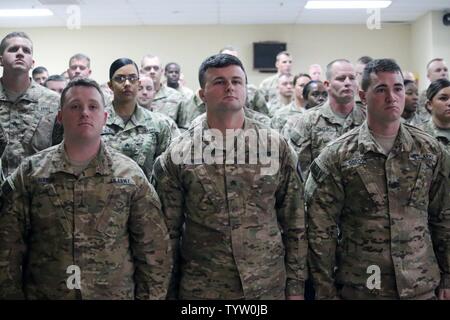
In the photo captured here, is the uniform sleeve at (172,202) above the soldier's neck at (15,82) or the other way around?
the other way around

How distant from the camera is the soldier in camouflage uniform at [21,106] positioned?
9.74 ft

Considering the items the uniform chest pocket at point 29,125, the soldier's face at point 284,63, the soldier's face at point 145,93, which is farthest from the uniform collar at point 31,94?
the soldier's face at point 284,63

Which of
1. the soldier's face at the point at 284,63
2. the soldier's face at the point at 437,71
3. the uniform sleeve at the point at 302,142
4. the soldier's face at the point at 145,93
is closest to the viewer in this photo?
the uniform sleeve at the point at 302,142

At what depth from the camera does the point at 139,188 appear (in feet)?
6.70

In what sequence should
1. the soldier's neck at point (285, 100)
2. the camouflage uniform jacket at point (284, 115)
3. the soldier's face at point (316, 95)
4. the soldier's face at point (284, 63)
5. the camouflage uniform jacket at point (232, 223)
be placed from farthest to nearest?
the soldier's face at point (284, 63), the soldier's neck at point (285, 100), the camouflage uniform jacket at point (284, 115), the soldier's face at point (316, 95), the camouflage uniform jacket at point (232, 223)

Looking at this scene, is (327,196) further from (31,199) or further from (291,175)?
(31,199)

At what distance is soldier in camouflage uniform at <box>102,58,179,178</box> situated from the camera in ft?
10.2

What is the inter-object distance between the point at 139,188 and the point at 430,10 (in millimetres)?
7900

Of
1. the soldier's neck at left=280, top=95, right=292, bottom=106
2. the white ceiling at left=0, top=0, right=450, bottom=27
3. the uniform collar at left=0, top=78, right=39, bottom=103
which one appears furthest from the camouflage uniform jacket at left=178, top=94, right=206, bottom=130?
the white ceiling at left=0, top=0, right=450, bottom=27

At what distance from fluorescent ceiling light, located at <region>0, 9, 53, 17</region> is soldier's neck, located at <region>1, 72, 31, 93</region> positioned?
571cm

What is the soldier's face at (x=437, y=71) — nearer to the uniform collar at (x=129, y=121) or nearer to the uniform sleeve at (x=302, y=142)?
the uniform sleeve at (x=302, y=142)

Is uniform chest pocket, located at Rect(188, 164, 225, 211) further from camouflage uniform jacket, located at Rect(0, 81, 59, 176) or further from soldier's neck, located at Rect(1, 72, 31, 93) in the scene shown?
soldier's neck, located at Rect(1, 72, 31, 93)

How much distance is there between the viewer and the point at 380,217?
6.97 feet
